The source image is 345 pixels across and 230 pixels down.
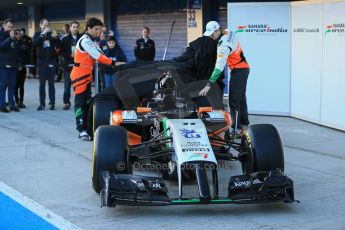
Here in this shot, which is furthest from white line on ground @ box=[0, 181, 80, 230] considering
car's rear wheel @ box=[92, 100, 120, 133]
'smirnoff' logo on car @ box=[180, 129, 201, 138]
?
car's rear wheel @ box=[92, 100, 120, 133]

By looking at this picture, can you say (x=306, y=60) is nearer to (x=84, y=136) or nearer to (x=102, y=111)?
(x=84, y=136)

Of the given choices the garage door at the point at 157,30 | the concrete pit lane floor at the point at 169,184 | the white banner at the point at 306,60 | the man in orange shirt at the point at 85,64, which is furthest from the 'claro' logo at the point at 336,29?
the garage door at the point at 157,30

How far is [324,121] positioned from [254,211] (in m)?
5.27

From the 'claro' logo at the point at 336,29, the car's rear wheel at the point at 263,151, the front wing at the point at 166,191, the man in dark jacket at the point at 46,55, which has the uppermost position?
the 'claro' logo at the point at 336,29

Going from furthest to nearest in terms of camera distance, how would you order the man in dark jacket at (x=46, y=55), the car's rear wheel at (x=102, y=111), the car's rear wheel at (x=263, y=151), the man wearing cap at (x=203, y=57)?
the man in dark jacket at (x=46, y=55)
the man wearing cap at (x=203, y=57)
the car's rear wheel at (x=102, y=111)
the car's rear wheel at (x=263, y=151)

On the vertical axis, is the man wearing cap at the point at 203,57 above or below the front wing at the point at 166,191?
above

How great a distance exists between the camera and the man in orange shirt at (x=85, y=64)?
9242mm

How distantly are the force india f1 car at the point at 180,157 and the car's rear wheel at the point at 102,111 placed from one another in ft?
2.92

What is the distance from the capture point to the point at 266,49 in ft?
39.2

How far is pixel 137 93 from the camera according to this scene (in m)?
8.05

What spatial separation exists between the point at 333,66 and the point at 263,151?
474cm

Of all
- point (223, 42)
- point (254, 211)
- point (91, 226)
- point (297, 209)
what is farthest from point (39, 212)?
point (223, 42)

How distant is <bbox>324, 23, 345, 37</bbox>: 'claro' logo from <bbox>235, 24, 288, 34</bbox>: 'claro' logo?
1444 mm

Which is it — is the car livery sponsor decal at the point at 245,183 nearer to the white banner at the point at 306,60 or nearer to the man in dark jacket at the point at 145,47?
the white banner at the point at 306,60
